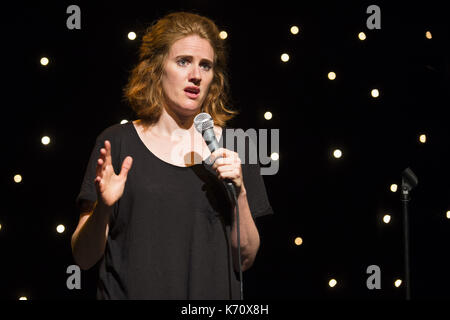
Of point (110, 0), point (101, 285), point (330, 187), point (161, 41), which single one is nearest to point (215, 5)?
point (110, 0)

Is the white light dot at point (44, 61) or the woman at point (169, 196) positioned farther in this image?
the white light dot at point (44, 61)

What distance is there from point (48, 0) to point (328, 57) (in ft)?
3.77

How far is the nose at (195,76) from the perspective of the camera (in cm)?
157

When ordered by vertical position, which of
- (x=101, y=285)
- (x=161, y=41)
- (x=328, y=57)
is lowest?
(x=101, y=285)

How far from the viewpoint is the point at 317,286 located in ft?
A: 7.08

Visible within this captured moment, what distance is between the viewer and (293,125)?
2.15 m

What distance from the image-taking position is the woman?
1.44 m

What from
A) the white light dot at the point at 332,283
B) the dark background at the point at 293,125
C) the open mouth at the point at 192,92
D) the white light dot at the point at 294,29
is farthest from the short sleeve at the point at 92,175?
the white light dot at the point at 332,283

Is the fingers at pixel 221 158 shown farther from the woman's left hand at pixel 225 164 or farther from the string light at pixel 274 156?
the string light at pixel 274 156

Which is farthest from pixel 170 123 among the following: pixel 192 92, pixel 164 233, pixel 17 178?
pixel 17 178

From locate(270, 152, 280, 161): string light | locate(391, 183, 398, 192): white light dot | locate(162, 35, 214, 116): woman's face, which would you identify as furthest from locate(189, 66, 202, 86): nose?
locate(391, 183, 398, 192): white light dot

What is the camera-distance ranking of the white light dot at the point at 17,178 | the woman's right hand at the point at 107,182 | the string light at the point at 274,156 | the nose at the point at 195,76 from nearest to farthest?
1. the woman's right hand at the point at 107,182
2. the nose at the point at 195,76
3. the white light dot at the point at 17,178
4. the string light at the point at 274,156

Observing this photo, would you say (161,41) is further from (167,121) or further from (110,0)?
(110,0)

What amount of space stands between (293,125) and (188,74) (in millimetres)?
707
